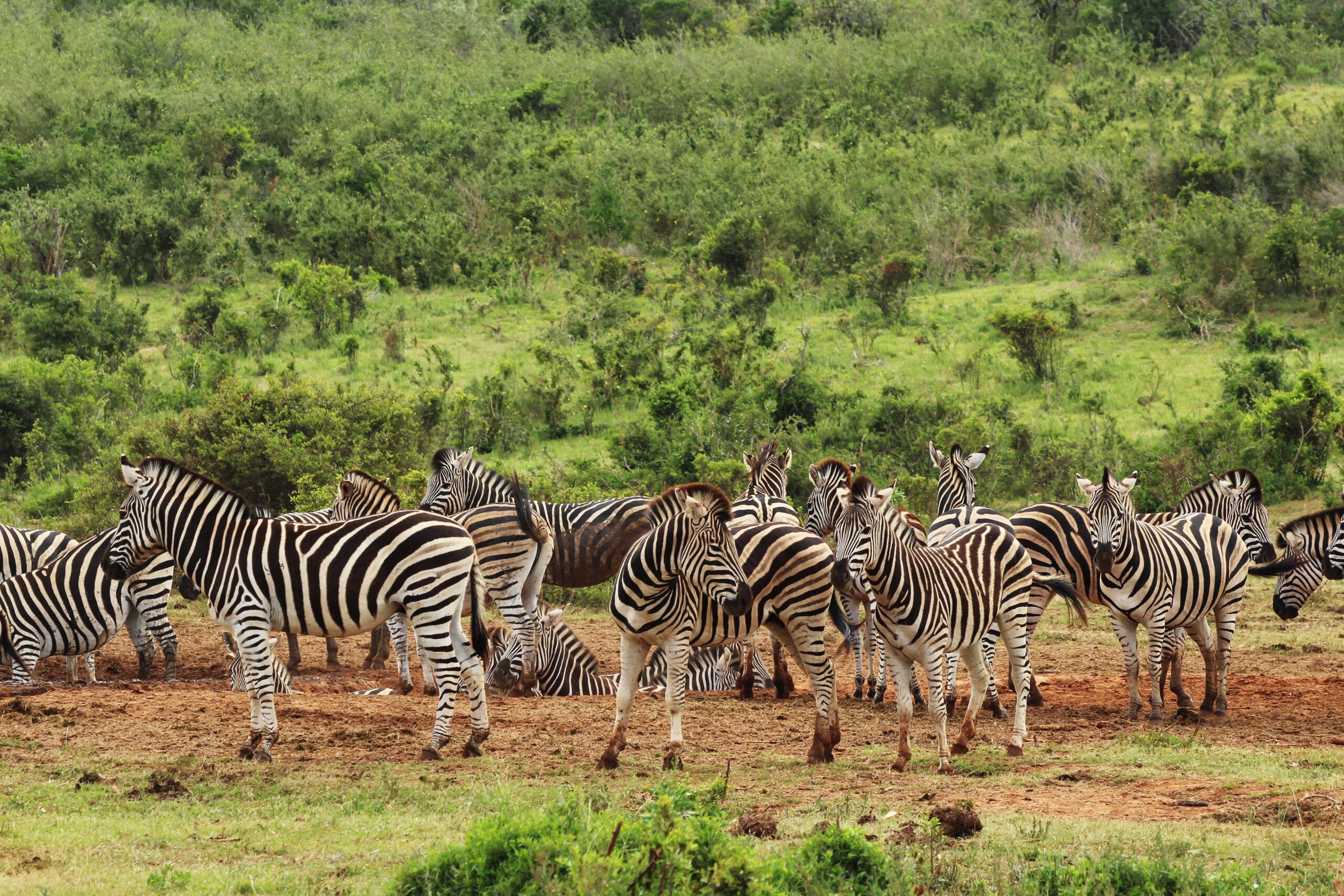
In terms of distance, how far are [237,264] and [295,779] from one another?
90.0ft

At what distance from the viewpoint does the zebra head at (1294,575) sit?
13.1 metres

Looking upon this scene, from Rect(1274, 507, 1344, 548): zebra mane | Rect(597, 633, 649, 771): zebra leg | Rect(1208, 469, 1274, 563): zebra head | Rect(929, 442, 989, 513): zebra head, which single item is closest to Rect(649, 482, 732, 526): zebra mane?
Rect(597, 633, 649, 771): zebra leg

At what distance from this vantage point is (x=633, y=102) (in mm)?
48688

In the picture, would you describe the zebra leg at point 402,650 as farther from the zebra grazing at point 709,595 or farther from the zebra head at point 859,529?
the zebra head at point 859,529

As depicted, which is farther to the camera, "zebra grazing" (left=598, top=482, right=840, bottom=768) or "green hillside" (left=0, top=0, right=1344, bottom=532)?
"green hillside" (left=0, top=0, right=1344, bottom=532)

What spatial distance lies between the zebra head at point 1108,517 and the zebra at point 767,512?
2489 mm

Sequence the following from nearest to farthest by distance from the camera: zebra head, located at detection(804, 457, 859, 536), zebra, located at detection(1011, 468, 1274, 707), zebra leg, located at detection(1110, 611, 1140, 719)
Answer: zebra leg, located at detection(1110, 611, 1140, 719)
zebra, located at detection(1011, 468, 1274, 707)
zebra head, located at detection(804, 457, 859, 536)

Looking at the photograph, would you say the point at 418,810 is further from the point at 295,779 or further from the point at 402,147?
the point at 402,147

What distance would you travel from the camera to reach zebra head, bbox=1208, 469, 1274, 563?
14141 mm

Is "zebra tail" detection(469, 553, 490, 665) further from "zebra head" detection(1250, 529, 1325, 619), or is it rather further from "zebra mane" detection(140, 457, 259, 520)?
"zebra head" detection(1250, 529, 1325, 619)

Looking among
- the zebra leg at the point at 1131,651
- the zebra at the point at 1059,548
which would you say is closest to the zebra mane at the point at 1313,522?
the zebra at the point at 1059,548

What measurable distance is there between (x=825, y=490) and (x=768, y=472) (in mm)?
1380

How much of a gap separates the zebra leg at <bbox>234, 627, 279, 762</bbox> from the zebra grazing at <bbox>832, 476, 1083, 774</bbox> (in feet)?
13.5

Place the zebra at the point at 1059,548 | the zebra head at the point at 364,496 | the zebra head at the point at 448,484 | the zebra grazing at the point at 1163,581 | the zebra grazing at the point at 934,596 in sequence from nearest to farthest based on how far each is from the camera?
the zebra grazing at the point at 934,596 < the zebra grazing at the point at 1163,581 < the zebra at the point at 1059,548 < the zebra head at the point at 364,496 < the zebra head at the point at 448,484
